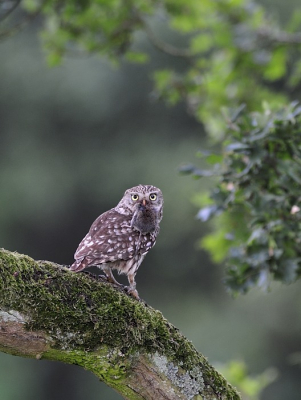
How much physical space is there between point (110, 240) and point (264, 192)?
137 centimetres

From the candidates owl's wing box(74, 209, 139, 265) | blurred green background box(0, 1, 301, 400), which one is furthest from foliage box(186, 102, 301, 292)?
blurred green background box(0, 1, 301, 400)

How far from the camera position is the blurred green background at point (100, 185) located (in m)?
23.6

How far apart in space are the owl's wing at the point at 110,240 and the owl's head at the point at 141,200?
0.14m

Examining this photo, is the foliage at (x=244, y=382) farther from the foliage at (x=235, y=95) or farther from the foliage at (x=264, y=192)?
the foliage at (x=264, y=192)

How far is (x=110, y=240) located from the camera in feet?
15.0

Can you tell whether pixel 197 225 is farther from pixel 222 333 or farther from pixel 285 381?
pixel 285 381

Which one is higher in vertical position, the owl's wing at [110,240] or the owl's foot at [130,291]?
the owl's wing at [110,240]

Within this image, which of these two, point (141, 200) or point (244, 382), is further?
point (244, 382)

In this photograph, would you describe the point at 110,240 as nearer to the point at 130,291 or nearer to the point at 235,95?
the point at 130,291

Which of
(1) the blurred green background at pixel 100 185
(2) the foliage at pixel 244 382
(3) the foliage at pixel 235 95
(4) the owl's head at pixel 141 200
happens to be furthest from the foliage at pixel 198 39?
(1) the blurred green background at pixel 100 185

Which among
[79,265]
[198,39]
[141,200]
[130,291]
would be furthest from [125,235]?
[198,39]

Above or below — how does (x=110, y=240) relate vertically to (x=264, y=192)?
below

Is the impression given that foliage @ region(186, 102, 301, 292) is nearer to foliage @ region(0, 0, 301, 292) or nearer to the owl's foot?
foliage @ region(0, 0, 301, 292)

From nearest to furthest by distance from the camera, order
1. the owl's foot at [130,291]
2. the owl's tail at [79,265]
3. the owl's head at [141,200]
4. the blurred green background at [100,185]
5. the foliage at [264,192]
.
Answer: the owl's tail at [79,265]
the owl's foot at [130,291]
the owl's head at [141,200]
the foliage at [264,192]
the blurred green background at [100,185]
